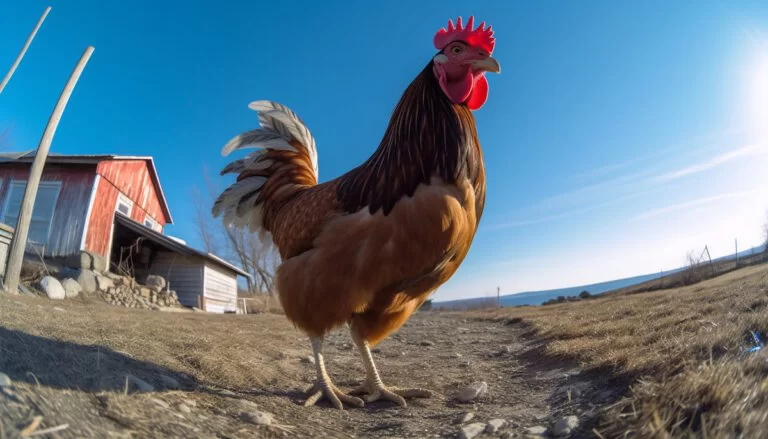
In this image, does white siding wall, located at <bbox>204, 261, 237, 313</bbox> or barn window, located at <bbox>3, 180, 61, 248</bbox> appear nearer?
barn window, located at <bbox>3, 180, 61, 248</bbox>

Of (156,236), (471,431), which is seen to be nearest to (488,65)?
(471,431)

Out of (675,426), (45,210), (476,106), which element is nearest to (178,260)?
(45,210)

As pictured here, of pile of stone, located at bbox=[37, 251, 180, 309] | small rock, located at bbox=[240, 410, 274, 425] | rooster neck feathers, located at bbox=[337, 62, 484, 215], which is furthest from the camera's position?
pile of stone, located at bbox=[37, 251, 180, 309]

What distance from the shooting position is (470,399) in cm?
301

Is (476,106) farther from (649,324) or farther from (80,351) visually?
(80,351)

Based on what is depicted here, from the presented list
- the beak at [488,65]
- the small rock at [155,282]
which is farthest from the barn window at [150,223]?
the beak at [488,65]

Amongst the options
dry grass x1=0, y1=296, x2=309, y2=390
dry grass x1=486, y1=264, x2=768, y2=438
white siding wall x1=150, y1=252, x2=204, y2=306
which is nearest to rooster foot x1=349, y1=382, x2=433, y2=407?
dry grass x1=0, y1=296, x2=309, y2=390

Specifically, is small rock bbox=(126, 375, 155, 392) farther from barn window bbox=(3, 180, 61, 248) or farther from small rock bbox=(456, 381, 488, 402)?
barn window bbox=(3, 180, 61, 248)

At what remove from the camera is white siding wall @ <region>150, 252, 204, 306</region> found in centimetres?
1593

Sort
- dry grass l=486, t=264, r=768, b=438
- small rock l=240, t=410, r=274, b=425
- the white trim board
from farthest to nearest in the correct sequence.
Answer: the white trim board, small rock l=240, t=410, r=274, b=425, dry grass l=486, t=264, r=768, b=438

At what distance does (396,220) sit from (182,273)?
16230 millimetres

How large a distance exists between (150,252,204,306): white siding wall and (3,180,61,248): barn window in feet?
13.3

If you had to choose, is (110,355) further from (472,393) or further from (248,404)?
(472,393)

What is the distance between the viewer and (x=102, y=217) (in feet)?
45.6
